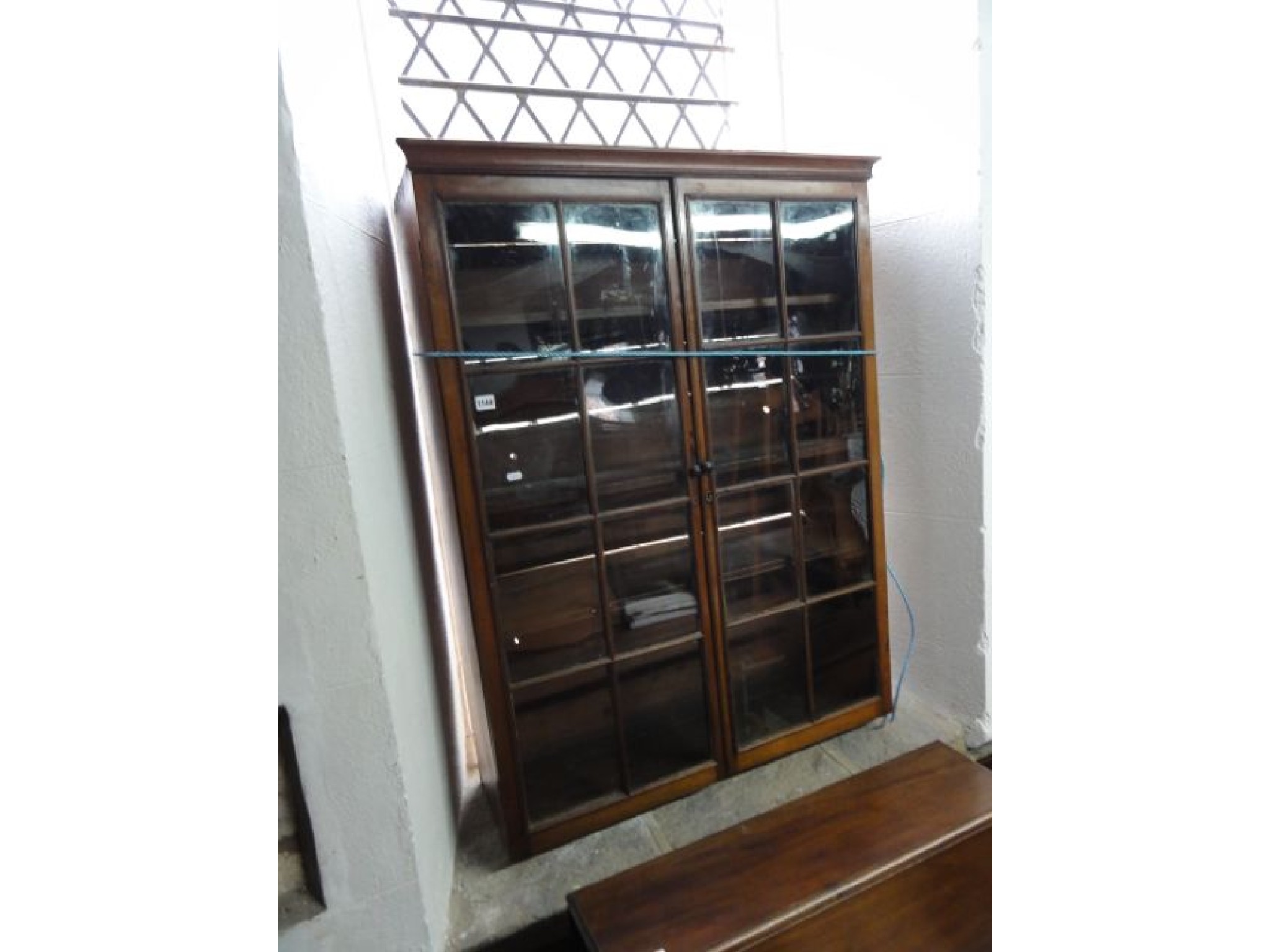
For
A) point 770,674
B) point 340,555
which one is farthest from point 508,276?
point 770,674

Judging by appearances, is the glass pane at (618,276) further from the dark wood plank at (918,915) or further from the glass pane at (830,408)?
the dark wood plank at (918,915)

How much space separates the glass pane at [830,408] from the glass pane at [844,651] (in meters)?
0.36

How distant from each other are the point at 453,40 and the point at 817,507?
4.82 ft

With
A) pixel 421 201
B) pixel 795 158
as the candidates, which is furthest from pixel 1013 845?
pixel 795 158

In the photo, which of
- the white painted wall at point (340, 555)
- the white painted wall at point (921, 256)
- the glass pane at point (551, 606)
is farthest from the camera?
the white painted wall at point (921, 256)

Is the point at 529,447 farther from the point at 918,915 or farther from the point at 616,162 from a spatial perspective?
the point at 918,915

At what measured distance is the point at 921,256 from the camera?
130 cm

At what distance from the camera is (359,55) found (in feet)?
3.52

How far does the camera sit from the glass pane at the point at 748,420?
123cm

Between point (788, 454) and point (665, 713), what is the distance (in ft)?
2.14

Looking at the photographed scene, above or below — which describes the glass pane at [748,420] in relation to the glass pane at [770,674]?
above

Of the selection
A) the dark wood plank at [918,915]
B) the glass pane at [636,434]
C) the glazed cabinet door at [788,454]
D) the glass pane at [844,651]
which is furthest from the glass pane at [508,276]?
the dark wood plank at [918,915]

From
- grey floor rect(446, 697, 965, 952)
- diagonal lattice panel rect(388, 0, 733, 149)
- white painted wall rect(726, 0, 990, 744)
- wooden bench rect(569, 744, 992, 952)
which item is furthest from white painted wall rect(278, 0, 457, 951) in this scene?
white painted wall rect(726, 0, 990, 744)
